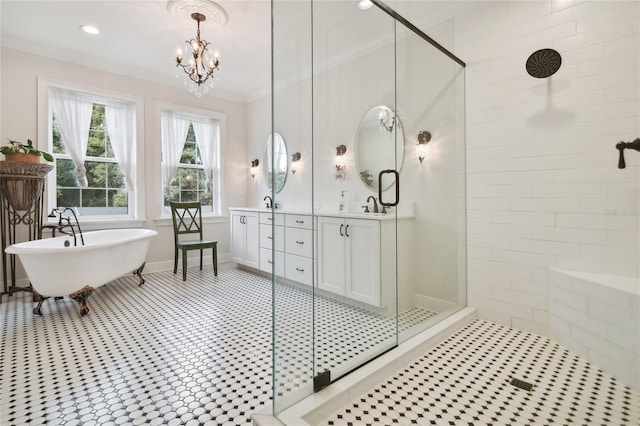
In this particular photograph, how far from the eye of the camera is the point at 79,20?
10.5ft

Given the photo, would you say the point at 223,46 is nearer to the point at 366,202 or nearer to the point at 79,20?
the point at 79,20

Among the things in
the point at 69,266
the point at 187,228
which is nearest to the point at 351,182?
the point at 69,266

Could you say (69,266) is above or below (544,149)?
below

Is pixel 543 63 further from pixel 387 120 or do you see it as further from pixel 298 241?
pixel 298 241

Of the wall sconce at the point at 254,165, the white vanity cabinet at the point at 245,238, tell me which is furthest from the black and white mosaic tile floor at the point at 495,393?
the wall sconce at the point at 254,165

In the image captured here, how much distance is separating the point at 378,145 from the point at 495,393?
190 cm

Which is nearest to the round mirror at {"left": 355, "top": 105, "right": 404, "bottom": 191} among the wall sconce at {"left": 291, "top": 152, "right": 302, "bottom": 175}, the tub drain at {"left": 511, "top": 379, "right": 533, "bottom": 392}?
the wall sconce at {"left": 291, "top": 152, "right": 302, "bottom": 175}

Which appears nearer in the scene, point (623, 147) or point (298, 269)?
point (298, 269)

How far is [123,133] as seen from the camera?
14.3 ft

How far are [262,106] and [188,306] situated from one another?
3.44 meters

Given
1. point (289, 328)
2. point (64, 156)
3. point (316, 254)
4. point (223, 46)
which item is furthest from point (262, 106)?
point (289, 328)

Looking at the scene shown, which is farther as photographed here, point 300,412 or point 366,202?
point 366,202

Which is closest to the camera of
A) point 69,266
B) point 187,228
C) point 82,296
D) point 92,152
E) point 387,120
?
point 387,120

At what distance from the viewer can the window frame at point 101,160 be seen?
3.77 metres
